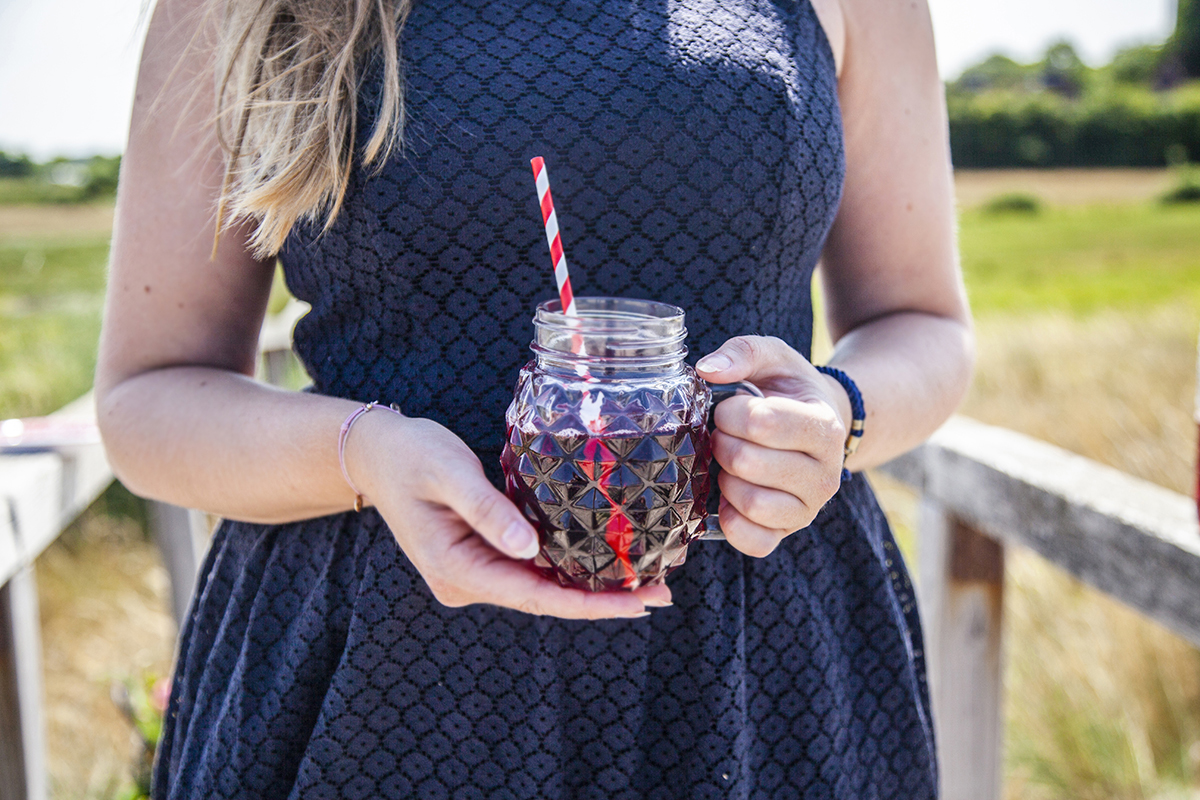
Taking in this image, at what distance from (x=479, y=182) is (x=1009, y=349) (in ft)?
20.9

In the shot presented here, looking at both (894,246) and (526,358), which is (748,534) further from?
(894,246)

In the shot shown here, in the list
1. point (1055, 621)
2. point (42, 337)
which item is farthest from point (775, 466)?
point (42, 337)

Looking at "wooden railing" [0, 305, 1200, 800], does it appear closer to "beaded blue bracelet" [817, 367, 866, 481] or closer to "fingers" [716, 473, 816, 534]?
"beaded blue bracelet" [817, 367, 866, 481]

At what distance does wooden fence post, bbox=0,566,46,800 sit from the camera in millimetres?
1802

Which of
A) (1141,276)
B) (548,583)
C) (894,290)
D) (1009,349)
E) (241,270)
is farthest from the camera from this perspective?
(1141,276)

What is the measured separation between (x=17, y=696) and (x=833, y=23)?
6.89ft

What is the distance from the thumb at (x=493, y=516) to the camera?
29.1 inches

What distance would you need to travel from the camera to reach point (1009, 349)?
6.46 metres

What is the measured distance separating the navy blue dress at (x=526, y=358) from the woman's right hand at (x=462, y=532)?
206 mm

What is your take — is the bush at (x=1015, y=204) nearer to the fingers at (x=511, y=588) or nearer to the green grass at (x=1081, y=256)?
the green grass at (x=1081, y=256)

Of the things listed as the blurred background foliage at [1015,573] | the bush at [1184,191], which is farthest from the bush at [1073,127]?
the blurred background foliage at [1015,573]

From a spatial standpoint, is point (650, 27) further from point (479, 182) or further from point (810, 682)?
point (810, 682)

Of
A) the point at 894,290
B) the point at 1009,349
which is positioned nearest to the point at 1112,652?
the point at 894,290

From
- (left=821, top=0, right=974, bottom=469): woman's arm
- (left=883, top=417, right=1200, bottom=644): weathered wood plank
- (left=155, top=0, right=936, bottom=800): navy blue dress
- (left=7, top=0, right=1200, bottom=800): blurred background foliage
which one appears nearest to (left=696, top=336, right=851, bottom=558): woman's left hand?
(left=155, top=0, right=936, bottom=800): navy blue dress
